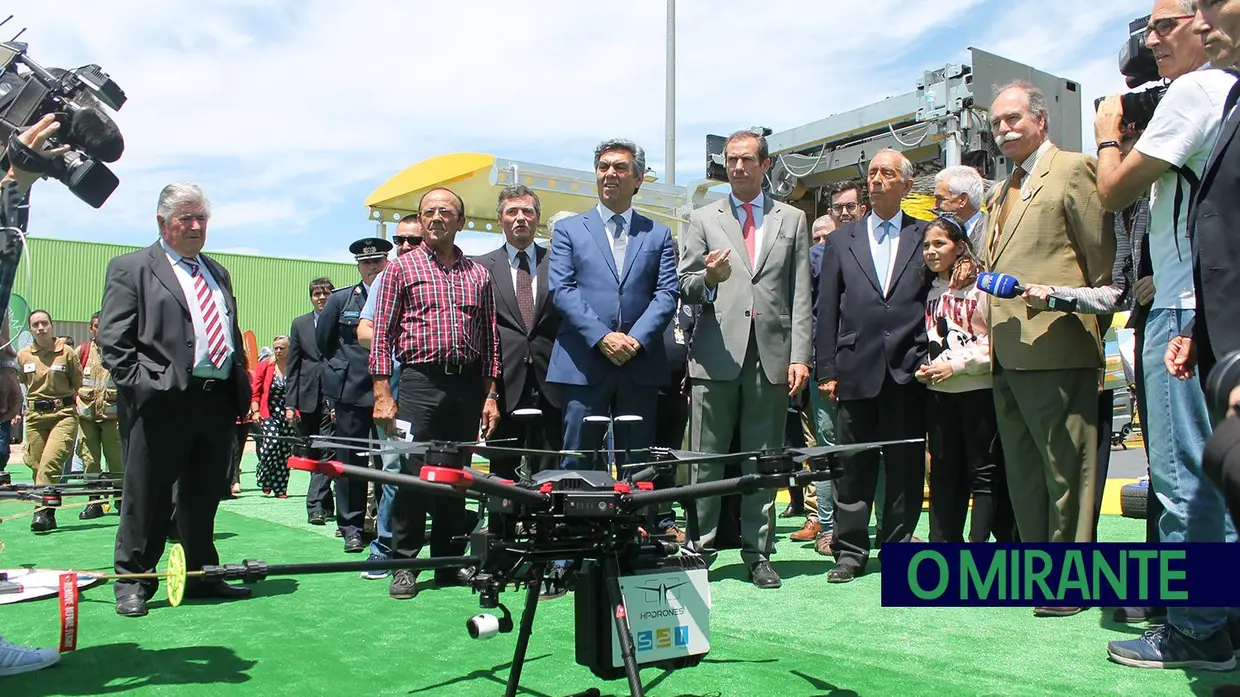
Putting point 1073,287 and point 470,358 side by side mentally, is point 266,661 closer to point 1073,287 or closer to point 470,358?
point 470,358

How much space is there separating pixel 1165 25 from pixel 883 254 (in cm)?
186

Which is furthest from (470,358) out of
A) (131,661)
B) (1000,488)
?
(1000,488)

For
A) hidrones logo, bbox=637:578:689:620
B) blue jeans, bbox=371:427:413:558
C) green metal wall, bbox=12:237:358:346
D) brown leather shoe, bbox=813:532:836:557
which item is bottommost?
brown leather shoe, bbox=813:532:836:557

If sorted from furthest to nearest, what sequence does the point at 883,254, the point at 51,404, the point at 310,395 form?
the point at 51,404
the point at 310,395
the point at 883,254

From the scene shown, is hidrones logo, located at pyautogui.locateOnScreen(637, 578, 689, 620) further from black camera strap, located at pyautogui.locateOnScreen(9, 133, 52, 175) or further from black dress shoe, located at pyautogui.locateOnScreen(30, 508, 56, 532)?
black dress shoe, located at pyautogui.locateOnScreen(30, 508, 56, 532)

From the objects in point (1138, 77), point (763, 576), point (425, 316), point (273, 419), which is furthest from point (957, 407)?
point (273, 419)

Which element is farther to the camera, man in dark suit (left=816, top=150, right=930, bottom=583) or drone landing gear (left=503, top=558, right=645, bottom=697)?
man in dark suit (left=816, top=150, right=930, bottom=583)

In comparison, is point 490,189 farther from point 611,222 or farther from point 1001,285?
point 1001,285

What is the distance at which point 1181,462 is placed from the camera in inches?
120

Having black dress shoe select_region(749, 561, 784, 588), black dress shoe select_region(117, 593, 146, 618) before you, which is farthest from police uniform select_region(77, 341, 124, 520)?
black dress shoe select_region(749, 561, 784, 588)

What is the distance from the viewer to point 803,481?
7.09ft

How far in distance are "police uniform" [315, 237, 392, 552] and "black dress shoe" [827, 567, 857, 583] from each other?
309cm

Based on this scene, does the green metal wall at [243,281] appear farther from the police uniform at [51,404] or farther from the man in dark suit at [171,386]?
the man in dark suit at [171,386]

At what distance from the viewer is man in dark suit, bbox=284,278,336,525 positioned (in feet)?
25.0
